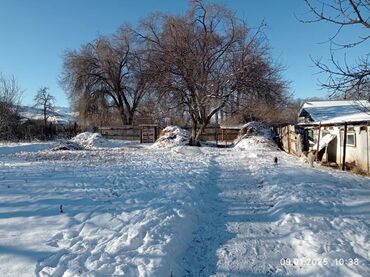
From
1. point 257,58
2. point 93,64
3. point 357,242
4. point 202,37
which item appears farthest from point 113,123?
point 357,242

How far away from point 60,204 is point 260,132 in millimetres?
21099

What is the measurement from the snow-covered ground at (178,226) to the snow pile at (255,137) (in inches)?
523

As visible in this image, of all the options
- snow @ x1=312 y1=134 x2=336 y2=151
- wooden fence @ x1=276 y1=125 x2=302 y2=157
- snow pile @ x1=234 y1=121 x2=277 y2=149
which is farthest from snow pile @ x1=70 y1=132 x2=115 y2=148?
snow @ x1=312 y1=134 x2=336 y2=151

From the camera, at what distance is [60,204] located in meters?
6.69

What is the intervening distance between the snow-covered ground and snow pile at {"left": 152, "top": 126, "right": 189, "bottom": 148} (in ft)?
44.7

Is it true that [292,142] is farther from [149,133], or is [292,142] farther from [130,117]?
[130,117]

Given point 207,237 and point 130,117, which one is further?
point 130,117

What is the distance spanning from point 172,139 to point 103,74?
67.1 feet

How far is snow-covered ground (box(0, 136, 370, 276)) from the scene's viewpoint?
4465 mm

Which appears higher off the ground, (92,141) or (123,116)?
(123,116)

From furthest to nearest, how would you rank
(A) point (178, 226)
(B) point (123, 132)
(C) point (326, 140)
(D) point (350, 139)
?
(B) point (123, 132)
(C) point (326, 140)
(D) point (350, 139)
(A) point (178, 226)

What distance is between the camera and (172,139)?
81.4 ft
